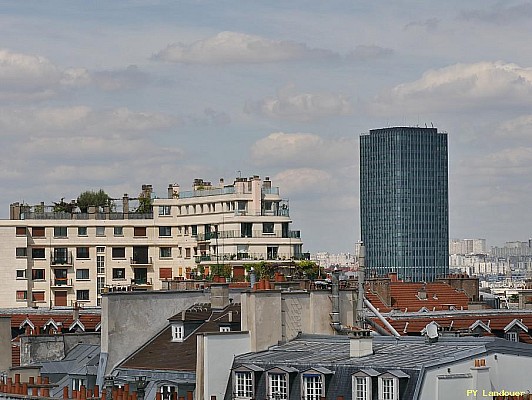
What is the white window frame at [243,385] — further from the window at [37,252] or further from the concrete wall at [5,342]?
the window at [37,252]

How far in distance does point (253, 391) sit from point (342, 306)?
24.1 ft

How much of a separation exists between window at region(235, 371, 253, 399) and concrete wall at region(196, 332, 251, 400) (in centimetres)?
69

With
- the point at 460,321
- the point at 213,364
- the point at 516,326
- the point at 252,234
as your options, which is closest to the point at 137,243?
the point at 252,234

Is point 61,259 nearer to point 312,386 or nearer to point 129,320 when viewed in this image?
point 129,320

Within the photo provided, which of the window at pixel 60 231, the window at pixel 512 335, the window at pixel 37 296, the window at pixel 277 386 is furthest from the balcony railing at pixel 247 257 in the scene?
the window at pixel 277 386

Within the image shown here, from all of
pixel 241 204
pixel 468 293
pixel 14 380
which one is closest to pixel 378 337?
pixel 14 380

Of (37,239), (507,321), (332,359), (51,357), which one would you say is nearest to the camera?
(332,359)

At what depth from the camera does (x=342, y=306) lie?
191ft

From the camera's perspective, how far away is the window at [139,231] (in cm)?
19388

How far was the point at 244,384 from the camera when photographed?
52.2m

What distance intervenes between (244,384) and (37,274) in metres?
135

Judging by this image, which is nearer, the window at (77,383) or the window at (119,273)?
the window at (77,383)

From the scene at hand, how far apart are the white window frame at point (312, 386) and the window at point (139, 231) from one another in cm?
14467

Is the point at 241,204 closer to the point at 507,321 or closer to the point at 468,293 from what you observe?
the point at 468,293
